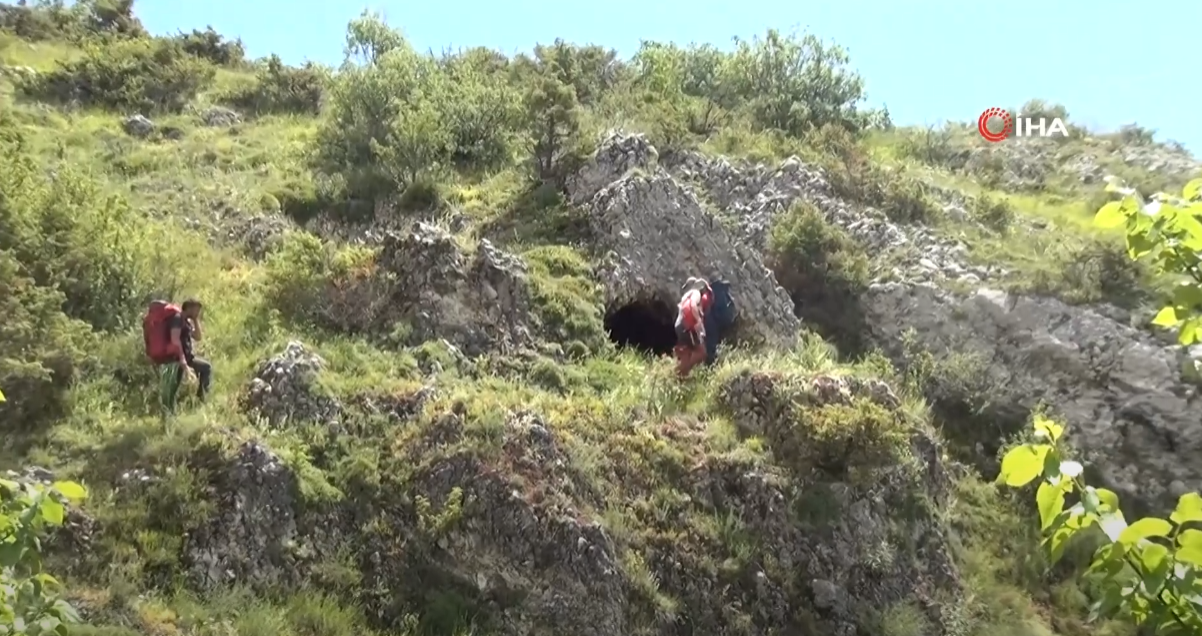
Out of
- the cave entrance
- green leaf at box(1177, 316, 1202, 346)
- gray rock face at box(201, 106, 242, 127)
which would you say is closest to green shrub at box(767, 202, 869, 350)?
the cave entrance

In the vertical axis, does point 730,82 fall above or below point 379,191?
above

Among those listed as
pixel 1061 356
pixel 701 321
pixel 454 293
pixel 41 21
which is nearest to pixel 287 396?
pixel 454 293

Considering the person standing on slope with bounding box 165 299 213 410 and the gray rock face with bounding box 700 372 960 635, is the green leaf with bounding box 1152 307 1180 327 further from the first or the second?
the person standing on slope with bounding box 165 299 213 410

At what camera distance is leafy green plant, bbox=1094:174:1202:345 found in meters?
2.91

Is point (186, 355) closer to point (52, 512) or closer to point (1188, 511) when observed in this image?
point (52, 512)

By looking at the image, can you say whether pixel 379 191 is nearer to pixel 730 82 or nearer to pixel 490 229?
pixel 490 229

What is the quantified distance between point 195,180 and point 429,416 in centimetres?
912

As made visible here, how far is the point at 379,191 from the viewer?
1744cm

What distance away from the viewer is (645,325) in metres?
16.0

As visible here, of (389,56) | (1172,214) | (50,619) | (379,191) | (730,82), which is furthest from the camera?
(730,82)

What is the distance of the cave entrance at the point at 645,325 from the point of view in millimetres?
15484

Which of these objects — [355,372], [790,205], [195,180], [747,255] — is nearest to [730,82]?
[790,205]

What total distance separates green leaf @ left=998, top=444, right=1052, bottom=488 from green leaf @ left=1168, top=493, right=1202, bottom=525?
1.21 feet

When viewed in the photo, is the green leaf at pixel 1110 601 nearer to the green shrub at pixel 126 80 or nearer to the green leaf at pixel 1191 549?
the green leaf at pixel 1191 549
